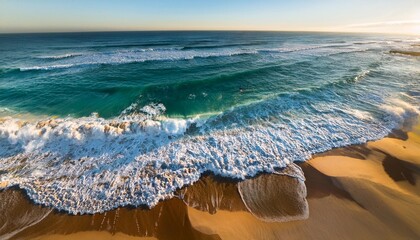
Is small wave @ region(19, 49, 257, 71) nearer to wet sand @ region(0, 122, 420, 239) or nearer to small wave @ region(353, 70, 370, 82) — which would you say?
small wave @ region(353, 70, 370, 82)

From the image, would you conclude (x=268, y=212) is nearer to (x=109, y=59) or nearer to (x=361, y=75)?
(x=361, y=75)

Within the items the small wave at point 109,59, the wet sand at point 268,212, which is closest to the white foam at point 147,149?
the wet sand at point 268,212

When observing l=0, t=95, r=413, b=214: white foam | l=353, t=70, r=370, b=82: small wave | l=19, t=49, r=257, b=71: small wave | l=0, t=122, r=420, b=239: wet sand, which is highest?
l=19, t=49, r=257, b=71: small wave

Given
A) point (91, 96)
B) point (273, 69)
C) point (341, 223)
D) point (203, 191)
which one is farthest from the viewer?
point (273, 69)

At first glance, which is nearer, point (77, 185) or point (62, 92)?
point (77, 185)

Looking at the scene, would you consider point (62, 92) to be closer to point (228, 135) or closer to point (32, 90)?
point (32, 90)

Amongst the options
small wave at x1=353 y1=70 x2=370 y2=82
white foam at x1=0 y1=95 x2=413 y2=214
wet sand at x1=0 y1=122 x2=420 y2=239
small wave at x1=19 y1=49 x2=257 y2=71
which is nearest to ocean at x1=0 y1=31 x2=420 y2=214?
white foam at x1=0 y1=95 x2=413 y2=214

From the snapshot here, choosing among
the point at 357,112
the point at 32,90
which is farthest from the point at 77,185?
the point at 357,112
